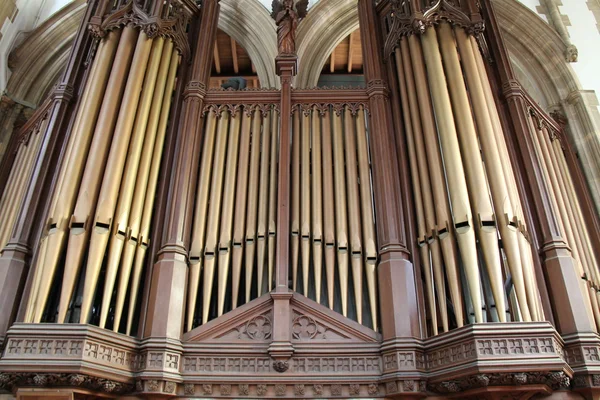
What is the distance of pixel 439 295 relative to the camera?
5168 millimetres

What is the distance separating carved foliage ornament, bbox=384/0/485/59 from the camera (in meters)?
7.06

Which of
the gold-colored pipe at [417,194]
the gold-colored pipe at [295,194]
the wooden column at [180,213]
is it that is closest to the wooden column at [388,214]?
the gold-colored pipe at [417,194]

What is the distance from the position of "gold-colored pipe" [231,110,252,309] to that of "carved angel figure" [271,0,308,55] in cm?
105

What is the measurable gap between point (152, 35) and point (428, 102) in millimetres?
3356

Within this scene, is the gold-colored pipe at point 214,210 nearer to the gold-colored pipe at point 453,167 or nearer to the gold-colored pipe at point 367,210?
the gold-colored pipe at point 367,210

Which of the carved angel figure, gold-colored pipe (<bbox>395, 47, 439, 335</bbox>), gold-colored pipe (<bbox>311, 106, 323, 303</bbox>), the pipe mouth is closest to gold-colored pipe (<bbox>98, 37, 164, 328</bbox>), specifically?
the carved angel figure

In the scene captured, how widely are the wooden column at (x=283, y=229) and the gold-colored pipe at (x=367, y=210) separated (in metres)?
0.76

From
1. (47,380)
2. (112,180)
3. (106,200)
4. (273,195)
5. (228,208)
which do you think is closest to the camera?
(47,380)

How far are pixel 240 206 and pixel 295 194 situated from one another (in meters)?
0.58

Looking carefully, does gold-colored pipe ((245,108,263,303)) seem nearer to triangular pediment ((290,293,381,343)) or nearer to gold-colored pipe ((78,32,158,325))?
triangular pediment ((290,293,381,343))

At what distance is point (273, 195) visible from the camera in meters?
6.18

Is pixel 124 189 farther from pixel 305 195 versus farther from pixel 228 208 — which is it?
pixel 305 195

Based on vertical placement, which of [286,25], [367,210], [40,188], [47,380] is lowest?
[47,380]

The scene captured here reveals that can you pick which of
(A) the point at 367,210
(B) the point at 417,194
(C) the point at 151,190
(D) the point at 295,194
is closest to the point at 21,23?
(C) the point at 151,190
